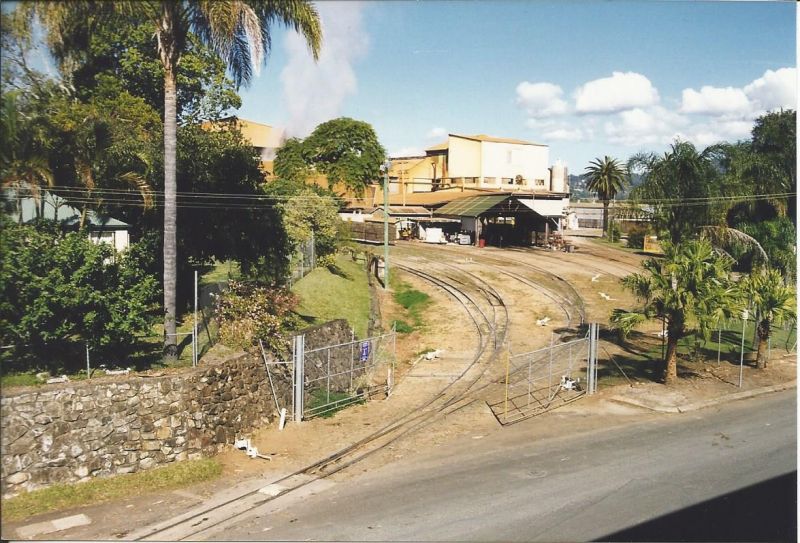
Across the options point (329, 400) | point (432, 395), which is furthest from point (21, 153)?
point (432, 395)

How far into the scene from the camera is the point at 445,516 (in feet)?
41.1

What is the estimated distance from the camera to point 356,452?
53.3 ft

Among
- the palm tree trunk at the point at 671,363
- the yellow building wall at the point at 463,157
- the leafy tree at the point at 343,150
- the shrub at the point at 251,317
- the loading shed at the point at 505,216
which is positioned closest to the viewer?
the shrub at the point at 251,317

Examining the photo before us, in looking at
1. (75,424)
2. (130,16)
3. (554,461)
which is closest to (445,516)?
(554,461)

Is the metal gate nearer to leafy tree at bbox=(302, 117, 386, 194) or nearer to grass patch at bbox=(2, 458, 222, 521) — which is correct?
grass patch at bbox=(2, 458, 222, 521)

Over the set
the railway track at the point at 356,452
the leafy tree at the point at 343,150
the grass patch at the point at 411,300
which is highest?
the leafy tree at the point at 343,150

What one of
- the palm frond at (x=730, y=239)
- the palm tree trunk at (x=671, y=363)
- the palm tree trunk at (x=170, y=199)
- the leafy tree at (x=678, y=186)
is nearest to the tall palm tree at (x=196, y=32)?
the palm tree trunk at (x=170, y=199)

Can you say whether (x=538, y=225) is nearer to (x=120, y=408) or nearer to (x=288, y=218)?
(x=288, y=218)

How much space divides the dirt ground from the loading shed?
18502 mm

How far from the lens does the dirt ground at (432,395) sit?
13219 mm

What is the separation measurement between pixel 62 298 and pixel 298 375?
6.31m

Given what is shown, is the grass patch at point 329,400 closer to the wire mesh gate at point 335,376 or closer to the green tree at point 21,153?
the wire mesh gate at point 335,376

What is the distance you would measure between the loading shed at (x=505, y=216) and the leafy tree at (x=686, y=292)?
3318 centimetres

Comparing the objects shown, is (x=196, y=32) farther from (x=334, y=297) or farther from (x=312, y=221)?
(x=312, y=221)
